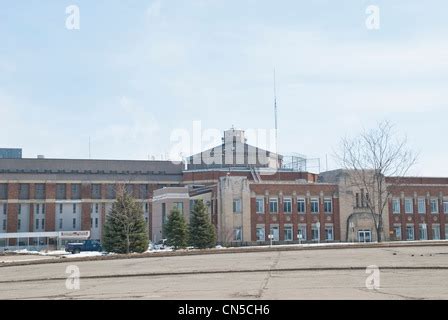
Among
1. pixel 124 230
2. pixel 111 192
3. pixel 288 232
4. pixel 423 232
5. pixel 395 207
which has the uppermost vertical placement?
pixel 111 192

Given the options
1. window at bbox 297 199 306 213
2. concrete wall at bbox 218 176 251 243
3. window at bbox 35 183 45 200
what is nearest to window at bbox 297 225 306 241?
window at bbox 297 199 306 213

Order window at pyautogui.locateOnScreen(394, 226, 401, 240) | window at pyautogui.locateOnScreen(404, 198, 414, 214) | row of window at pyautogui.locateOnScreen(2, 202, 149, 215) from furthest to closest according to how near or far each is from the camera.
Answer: row of window at pyautogui.locateOnScreen(2, 202, 149, 215)
window at pyautogui.locateOnScreen(404, 198, 414, 214)
window at pyautogui.locateOnScreen(394, 226, 401, 240)

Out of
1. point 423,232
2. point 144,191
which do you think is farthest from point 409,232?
point 144,191

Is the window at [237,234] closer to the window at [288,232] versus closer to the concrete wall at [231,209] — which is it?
the concrete wall at [231,209]

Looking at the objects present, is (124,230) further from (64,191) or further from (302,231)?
(64,191)

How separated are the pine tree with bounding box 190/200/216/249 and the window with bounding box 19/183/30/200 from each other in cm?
4497

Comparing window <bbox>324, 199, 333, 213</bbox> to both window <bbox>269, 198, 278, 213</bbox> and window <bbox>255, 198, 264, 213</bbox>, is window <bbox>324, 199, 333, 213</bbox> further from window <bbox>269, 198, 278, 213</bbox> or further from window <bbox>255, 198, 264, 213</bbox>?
window <bbox>255, 198, 264, 213</bbox>

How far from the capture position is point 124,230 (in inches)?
1871

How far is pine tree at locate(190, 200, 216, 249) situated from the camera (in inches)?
2237

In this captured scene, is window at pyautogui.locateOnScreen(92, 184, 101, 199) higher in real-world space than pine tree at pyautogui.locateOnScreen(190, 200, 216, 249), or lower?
higher

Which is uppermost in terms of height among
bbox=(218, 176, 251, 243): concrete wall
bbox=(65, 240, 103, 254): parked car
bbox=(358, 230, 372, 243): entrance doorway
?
bbox=(218, 176, 251, 243): concrete wall

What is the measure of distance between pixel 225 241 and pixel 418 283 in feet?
162

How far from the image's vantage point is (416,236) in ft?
232

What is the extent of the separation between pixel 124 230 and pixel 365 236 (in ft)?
108
